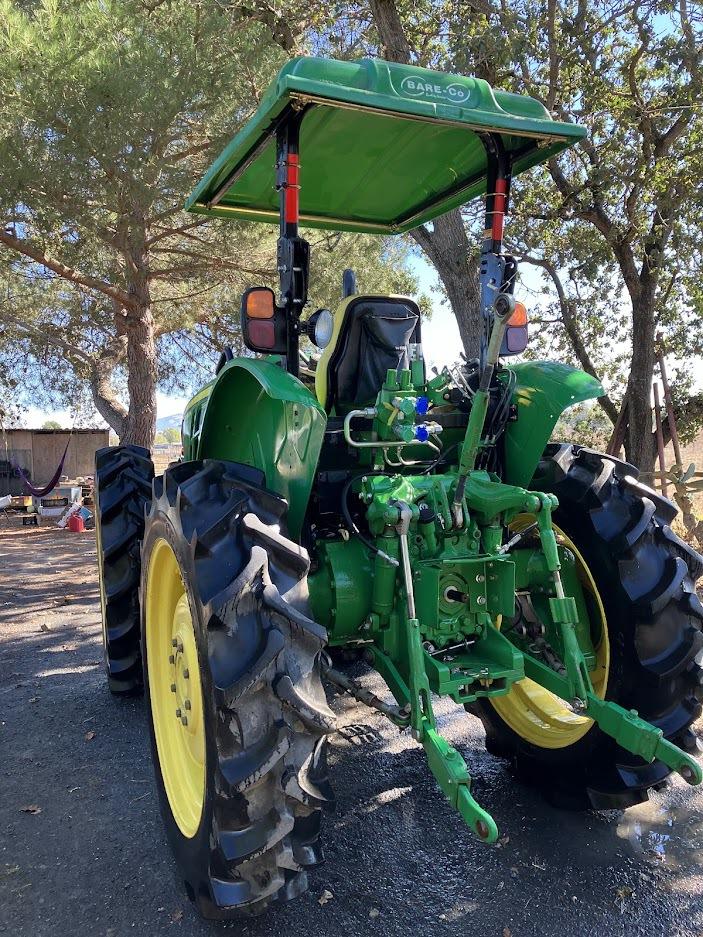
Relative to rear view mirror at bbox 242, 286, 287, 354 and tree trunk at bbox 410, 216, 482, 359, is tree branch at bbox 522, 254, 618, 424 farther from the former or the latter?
rear view mirror at bbox 242, 286, 287, 354

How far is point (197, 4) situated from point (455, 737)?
28.5ft

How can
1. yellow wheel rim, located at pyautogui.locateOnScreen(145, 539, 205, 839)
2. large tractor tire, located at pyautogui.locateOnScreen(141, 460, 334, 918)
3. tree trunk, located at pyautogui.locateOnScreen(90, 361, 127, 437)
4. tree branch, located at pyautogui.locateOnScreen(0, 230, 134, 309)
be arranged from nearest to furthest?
large tractor tire, located at pyautogui.locateOnScreen(141, 460, 334, 918) → yellow wheel rim, located at pyautogui.locateOnScreen(145, 539, 205, 839) → tree branch, located at pyautogui.locateOnScreen(0, 230, 134, 309) → tree trunk, located at pyautogui.locateOnScreen(90, 361, 127, 437)

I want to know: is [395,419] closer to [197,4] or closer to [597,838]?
[597,838]

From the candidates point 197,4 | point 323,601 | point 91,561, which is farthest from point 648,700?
point 197,4

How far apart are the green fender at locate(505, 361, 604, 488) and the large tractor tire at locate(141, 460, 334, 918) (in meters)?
1.12

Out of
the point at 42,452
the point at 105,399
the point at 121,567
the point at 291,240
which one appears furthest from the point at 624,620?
the point at 42,452

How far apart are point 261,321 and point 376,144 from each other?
1.05 m

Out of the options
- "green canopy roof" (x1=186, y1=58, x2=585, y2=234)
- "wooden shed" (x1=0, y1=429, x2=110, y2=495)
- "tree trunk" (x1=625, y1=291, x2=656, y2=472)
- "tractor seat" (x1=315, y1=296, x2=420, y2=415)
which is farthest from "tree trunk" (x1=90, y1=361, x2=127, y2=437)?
"tractor seat" (x1=315, y1=296, x2=420, y2=415)

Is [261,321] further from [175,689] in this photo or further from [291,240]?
[175,689]

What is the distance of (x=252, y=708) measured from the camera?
2027 millimetres

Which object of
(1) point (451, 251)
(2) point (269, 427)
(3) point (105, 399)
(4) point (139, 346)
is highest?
(1) point (451, 251)

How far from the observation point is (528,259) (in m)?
9.80

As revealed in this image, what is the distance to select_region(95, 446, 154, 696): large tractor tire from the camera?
4066mm

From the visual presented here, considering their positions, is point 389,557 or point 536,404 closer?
point 389,557
